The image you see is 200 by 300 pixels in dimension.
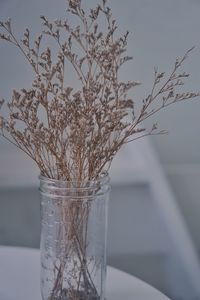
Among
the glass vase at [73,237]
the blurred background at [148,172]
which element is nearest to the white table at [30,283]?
the glass vase at [73,237]

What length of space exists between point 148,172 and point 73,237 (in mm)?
554

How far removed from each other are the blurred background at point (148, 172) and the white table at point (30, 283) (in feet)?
0.83

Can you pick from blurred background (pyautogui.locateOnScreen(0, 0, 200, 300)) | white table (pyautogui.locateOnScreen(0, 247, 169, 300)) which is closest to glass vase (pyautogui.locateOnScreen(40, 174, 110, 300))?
white table (pyautogui.locateOnScreen(0, 247, 169, 300))

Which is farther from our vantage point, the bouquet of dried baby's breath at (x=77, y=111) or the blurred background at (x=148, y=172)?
the blurred background at (x=148, y=172)

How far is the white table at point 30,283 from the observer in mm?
911

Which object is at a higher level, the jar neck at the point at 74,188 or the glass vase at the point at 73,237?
the jar neck at the point at 74,188

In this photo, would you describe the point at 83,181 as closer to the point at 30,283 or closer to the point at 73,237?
the point at 73,237

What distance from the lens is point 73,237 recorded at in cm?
76

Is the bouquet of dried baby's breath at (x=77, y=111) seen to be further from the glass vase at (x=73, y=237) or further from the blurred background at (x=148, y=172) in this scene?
the blurred background at (x=148, y=172)

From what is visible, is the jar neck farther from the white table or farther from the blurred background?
the blurred background

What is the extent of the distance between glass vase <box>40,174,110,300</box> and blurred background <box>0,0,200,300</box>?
1.61 ft

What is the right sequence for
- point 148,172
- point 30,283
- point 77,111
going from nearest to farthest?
point 77,111 < point 30,283 < point 148,172

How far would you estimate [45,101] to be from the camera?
2.42 feet

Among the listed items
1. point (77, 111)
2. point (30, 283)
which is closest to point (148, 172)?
point (30, 283)
